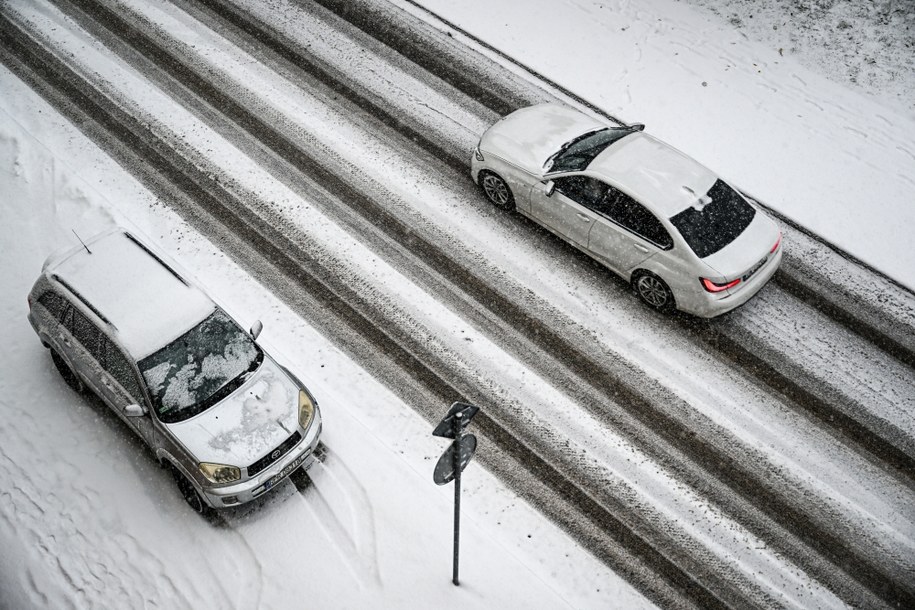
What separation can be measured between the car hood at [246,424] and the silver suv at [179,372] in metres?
0.01

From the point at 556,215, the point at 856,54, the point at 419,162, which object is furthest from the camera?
the point at 856,54

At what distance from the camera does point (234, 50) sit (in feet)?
44.8

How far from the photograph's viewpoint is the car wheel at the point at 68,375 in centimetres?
920

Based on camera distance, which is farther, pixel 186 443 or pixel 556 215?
pixel 556 215

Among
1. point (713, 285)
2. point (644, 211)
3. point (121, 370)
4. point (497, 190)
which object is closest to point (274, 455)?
point (121, 370)

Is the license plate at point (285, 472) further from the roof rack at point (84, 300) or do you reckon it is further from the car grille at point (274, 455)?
the roof rack at point (84, 300)

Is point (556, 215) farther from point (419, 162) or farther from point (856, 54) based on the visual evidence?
point (856, 54)

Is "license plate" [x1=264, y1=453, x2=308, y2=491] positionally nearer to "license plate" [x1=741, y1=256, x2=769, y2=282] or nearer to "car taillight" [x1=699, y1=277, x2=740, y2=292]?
"car taillight" [x1=699, y1=277, x2=740, y2=292]

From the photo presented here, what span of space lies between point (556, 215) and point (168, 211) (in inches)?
238

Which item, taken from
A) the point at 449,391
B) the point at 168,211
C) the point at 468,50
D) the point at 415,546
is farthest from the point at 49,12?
the point at 415,546

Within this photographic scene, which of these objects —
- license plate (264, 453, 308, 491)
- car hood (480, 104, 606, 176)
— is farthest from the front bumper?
car hood (480, 104, 606, 176)

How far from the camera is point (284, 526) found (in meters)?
8.30

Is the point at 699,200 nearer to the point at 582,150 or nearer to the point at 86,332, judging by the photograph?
the point at 582,150

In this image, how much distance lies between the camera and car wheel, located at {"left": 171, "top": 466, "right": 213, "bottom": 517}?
834 centimetres
